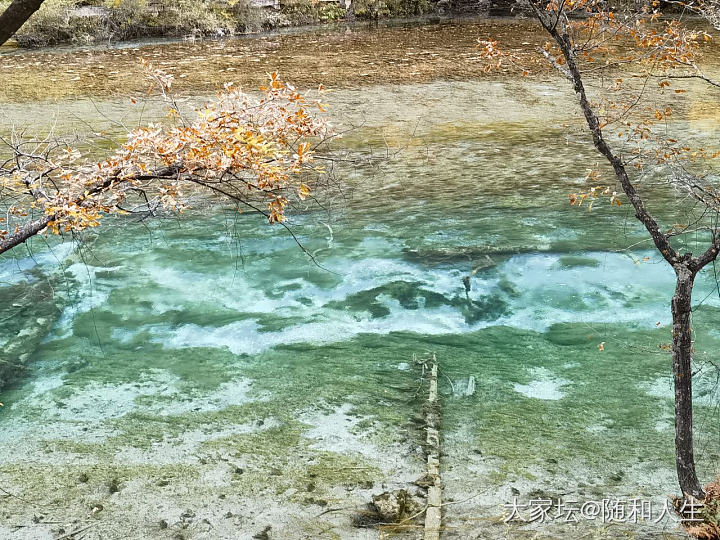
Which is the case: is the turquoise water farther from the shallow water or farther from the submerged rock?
the submerged rock

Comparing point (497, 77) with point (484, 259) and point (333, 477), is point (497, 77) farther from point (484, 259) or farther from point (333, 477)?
point (333, 477)

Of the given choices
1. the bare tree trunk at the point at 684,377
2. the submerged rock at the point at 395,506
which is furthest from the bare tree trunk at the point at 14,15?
the bare tree trunk at the point at 684,377

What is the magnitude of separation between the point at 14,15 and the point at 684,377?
3564mm

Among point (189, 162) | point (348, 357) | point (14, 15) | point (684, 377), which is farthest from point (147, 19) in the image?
point (684, 377)

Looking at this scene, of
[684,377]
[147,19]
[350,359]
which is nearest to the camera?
[684,377]

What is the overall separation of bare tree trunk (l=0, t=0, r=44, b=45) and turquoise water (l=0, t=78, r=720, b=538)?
106 inches

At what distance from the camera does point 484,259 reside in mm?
7699

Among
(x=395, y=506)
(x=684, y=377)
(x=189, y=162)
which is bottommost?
(x=395, y=506)

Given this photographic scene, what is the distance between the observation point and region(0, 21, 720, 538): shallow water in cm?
455

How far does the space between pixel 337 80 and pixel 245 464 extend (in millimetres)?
11826

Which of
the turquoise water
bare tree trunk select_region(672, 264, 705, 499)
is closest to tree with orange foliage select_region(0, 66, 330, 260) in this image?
the turquoise water

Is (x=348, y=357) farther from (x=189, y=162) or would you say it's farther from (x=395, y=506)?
(x=189, y=162)

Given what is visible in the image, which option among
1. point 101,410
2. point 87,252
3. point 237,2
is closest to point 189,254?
point 87,252

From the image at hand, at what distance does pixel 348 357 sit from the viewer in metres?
6.19
